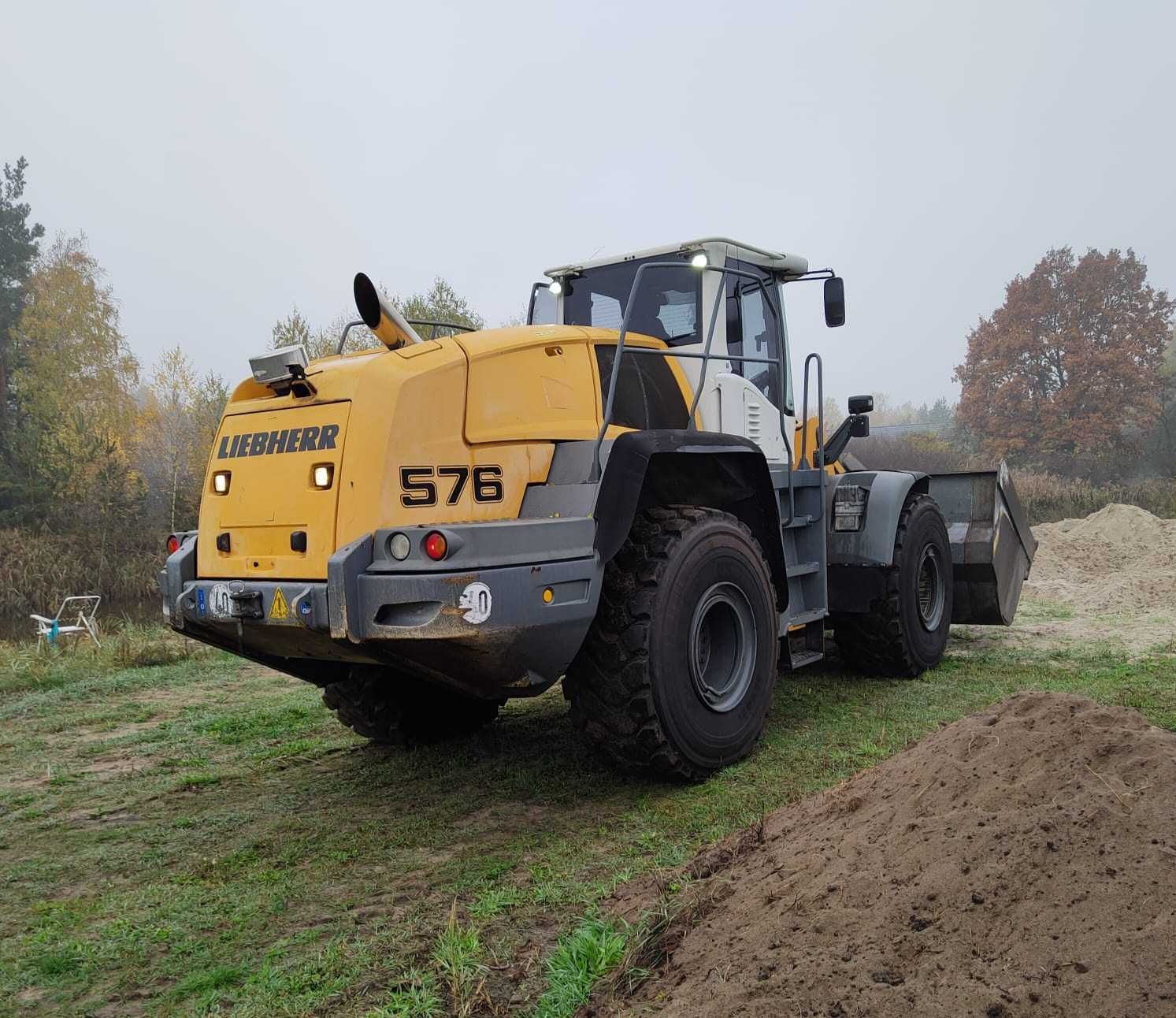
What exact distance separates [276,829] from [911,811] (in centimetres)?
271

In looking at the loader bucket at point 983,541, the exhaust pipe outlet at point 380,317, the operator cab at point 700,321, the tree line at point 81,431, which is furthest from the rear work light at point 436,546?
the tree line at point 81,431

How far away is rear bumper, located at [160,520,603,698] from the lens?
3588 mm

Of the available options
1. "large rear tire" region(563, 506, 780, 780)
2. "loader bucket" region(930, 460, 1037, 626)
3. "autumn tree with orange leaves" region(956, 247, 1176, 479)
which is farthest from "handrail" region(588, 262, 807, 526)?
"autumn tree with orange leaves" region(956, 247, 1176, 479)

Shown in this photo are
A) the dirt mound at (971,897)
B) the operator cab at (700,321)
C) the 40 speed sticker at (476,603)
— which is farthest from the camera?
the operator cab at (700,321)

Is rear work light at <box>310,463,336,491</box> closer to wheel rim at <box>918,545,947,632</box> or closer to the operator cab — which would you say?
the operator cab

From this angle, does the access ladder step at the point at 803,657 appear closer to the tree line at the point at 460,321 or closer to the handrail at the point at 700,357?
the handrail at the point at 700,357

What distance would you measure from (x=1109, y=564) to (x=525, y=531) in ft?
41.1

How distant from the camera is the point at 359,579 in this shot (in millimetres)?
3648

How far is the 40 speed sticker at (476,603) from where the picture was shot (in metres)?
3.56

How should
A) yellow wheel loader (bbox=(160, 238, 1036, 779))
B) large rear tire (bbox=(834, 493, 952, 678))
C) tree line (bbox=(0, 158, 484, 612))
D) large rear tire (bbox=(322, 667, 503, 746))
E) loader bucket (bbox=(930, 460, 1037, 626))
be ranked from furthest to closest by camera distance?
1. tree line (bbox=(0, 158, 484, 612))
2. loader bucket (bbox=(930, 460, 1037, 626))
3. large rear tire (bbox=(834, 493, 952, 678))
4. large rear tire (bbox=(322, 667, 503, 746))
5. yellow wheel loader (bbox=(160, 238, 1036, 779))

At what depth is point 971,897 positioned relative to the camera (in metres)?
2.32

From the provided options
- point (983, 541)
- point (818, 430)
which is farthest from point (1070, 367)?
point (818, 430)

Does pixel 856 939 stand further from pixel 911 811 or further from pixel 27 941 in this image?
pixel 27 941

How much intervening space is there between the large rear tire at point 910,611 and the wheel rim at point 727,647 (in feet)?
6.19
